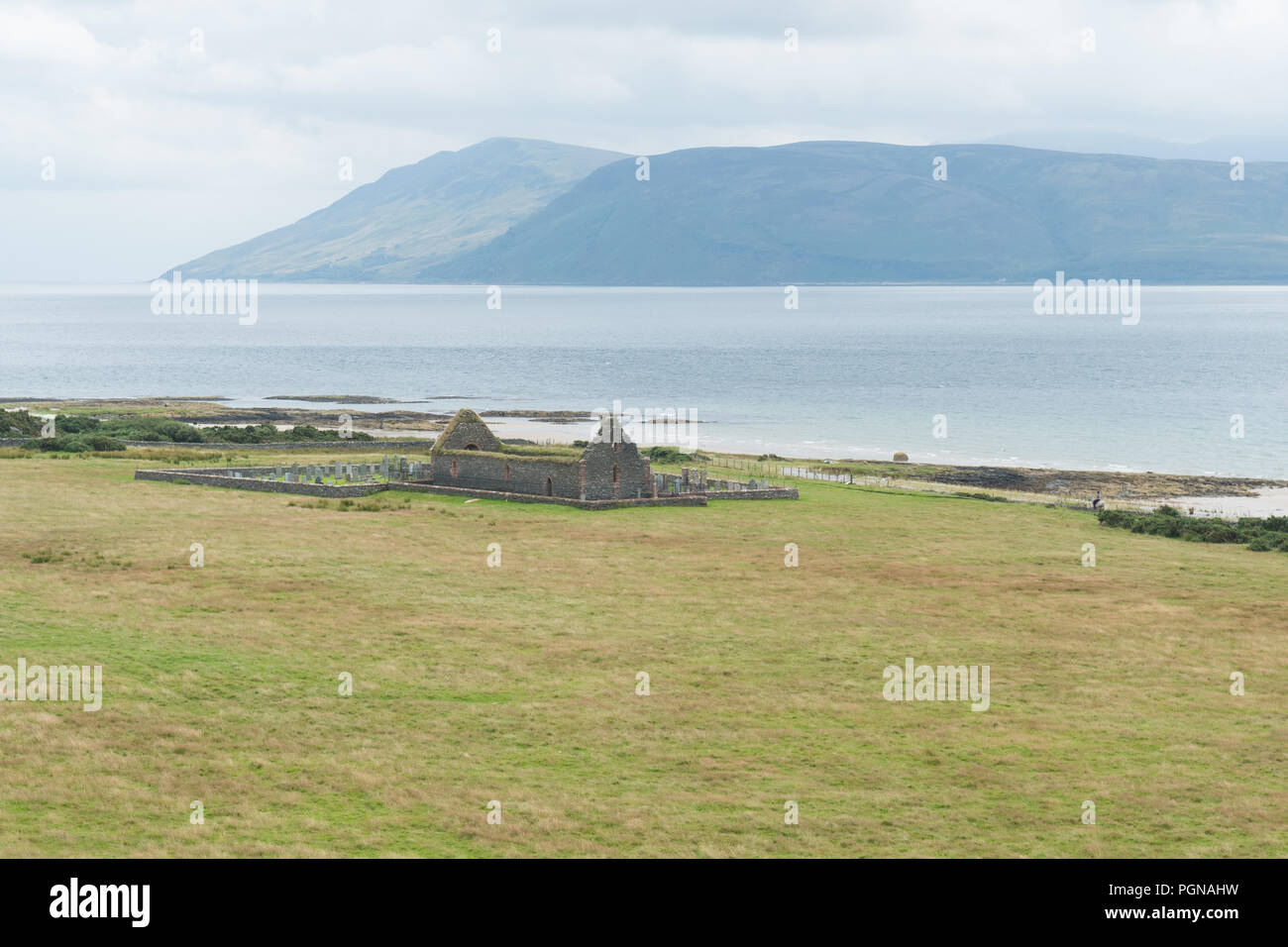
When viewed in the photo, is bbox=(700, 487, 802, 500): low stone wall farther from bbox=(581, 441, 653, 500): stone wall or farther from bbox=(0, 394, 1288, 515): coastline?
bbox=(0, 394, 1288, 515): coastline

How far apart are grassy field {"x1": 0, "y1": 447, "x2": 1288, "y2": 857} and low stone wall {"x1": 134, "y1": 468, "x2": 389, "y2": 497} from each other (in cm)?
726

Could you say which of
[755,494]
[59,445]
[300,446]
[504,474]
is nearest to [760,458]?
[755,494]

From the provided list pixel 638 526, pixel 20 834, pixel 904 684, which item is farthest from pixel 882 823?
pixel 638 526

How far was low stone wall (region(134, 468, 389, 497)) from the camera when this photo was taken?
63312 millimetres

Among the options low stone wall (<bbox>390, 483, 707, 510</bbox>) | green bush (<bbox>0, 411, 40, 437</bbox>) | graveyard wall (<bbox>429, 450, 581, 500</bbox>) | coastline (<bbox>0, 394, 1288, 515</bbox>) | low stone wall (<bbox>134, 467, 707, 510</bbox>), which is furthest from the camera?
coastline (<bbox>0, 394, 1288, 515</bbox>)

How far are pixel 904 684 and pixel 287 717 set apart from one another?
50.6 ft

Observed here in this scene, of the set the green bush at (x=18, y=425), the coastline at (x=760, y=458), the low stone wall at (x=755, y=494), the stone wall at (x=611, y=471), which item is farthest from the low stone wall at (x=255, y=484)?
the coastline at (x=760, y=458)

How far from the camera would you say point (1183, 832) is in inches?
927

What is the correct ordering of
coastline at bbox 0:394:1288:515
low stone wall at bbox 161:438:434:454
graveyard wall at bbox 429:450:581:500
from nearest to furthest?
graveyard wall at bbox 429:450:581:500 < coastline at bbox 0:394:1288:515 < low stone wall at bbox 161:438:434:454

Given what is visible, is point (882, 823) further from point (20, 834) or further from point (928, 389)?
point (928, 389)

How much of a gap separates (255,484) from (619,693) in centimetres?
3831

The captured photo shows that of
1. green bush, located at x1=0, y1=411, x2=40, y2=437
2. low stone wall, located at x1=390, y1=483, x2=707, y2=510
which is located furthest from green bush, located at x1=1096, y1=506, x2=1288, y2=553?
green bush, located at x1=0, y1=411, x2=40, y2=437
